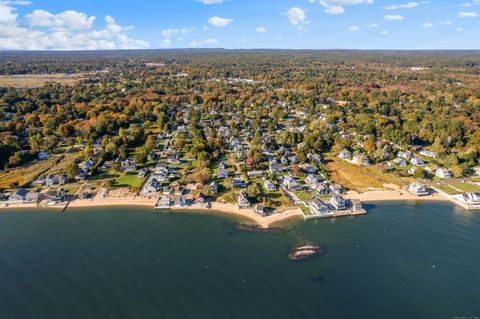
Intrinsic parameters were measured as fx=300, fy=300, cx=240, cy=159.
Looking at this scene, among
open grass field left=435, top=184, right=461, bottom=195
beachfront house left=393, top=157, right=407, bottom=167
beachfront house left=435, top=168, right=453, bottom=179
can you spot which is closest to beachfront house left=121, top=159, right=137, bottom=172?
beachfront house left=393, top=157, right=407, bottom=167


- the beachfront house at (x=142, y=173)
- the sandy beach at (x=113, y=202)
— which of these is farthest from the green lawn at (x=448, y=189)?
the beachfront house at (x=142, y=173)

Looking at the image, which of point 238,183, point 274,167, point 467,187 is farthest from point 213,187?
Answer: point 467,187

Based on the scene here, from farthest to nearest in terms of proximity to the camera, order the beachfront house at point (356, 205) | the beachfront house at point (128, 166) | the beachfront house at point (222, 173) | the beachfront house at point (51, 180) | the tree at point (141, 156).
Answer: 1. the tree at point (141, 156)
2. the beachfront house at point (128, 166)
3. the beachfront house at point (222, 173)
4. the beachfront house at point (51, 180)
5. the beachfront house at point (356, 205)

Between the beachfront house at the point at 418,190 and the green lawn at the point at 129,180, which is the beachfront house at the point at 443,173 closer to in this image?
the beachfront house at the point at 418,190

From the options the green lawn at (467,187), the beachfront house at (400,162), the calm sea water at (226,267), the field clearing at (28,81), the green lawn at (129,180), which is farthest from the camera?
the field clearing at (28,81)

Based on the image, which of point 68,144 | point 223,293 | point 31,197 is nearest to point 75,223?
point 31,197

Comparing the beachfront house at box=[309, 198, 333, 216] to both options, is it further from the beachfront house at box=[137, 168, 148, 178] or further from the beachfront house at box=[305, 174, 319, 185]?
the beachfront house at box=[137, 168, 148, 178]

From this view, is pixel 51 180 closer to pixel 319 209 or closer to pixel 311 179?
pixel 319 209
